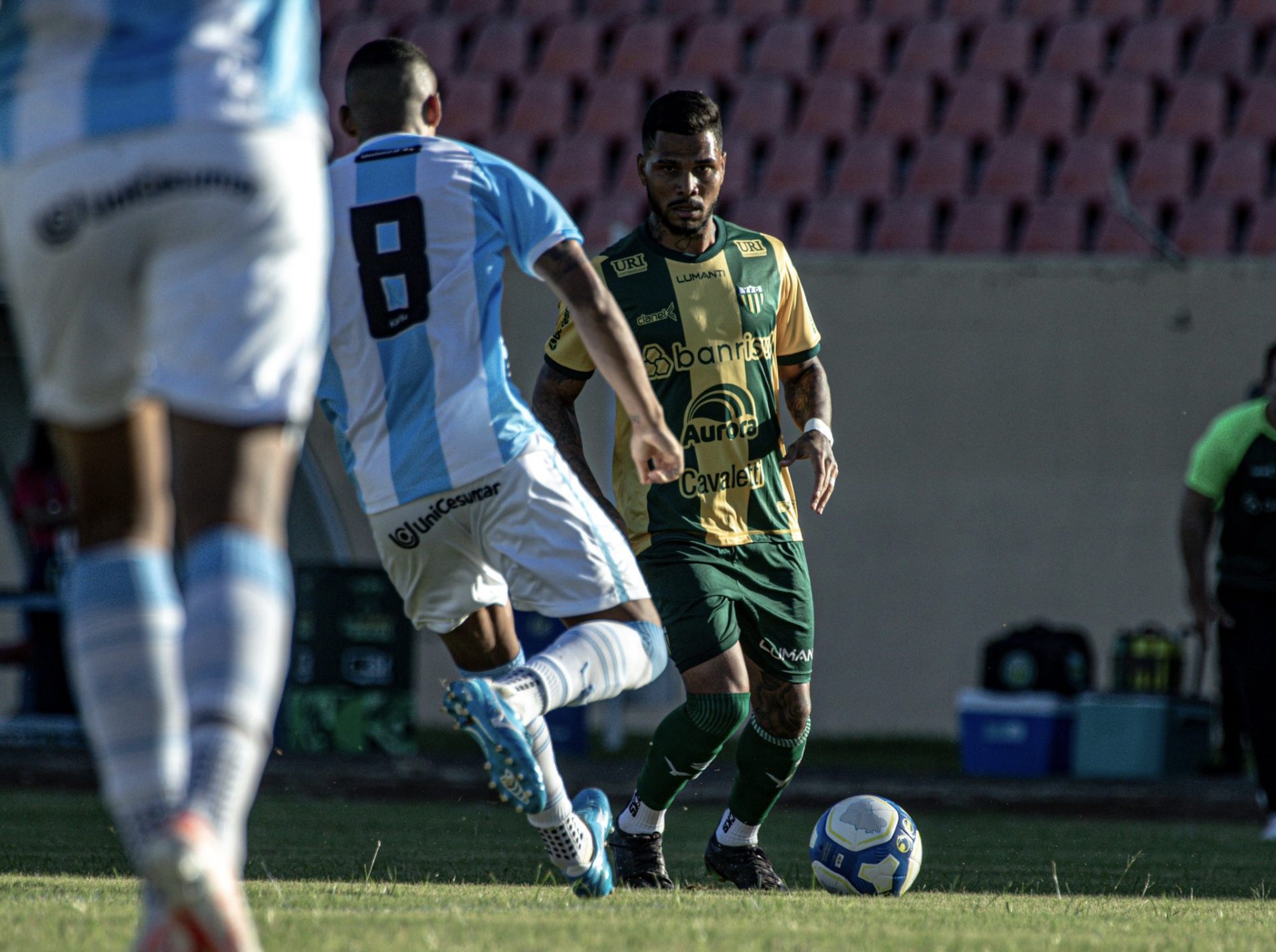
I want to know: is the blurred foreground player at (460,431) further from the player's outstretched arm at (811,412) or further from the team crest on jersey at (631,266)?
the team crest on jersey at (631,266)

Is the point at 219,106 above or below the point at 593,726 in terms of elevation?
above

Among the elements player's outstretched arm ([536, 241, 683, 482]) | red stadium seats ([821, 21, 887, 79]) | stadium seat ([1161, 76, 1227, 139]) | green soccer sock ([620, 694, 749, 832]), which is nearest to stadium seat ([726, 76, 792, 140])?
red stadium seats ([821, 21, 887, 79])

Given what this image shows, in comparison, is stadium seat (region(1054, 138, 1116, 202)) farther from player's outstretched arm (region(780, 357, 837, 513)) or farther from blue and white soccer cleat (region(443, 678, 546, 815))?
blue and white soccer cleat (region(443, 678, 546, 815))

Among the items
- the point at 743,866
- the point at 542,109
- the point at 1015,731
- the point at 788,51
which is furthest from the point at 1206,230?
the point at 743,866

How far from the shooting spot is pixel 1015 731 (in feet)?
36.7

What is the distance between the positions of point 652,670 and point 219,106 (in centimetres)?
195

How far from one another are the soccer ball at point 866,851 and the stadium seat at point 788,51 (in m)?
12.3

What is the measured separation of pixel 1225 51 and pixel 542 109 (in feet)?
21.1

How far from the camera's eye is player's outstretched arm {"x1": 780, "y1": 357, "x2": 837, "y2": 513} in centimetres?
498

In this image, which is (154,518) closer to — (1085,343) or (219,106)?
A: (219,106)

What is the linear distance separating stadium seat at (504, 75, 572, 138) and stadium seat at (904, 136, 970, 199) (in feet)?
11.5

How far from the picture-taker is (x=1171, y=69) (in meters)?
→ 15.7

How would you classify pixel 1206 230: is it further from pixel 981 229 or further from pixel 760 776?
pixel 760 776

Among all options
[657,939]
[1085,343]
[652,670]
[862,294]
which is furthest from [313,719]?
[657,939]
